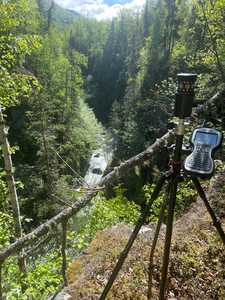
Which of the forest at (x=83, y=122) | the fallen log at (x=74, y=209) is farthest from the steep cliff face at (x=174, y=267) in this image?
the fallen log at (x=74, y=209)

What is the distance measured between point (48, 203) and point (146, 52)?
3328 centimetres

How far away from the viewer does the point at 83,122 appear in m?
44.8

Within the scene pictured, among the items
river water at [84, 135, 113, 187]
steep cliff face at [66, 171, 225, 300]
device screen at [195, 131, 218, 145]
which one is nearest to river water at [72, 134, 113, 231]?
river water at [84, 135, 113, 187]

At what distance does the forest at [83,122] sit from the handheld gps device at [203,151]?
0.68 feet

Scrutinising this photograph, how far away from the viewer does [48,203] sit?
77.5ft

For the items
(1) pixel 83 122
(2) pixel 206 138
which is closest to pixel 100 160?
(1) pixel 83 122

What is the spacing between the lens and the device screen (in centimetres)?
281

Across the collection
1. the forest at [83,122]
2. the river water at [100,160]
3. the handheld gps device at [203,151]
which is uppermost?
the handheld gps device at [203,151]

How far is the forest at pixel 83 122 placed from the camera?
5.55 m

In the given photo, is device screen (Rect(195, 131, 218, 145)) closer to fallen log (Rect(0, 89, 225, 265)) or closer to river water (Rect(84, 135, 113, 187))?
fallen log (Rect(0, 89, 225, 265))

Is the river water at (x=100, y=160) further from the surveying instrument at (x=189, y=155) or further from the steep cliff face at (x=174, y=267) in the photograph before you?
the surveying instrument at (x=189, y=155)

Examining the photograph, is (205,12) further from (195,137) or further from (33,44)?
(195,137)

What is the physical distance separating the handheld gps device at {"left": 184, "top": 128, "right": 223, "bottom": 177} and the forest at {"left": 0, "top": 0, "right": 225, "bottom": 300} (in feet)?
0.68

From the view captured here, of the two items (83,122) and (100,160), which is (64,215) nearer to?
(83,122)
